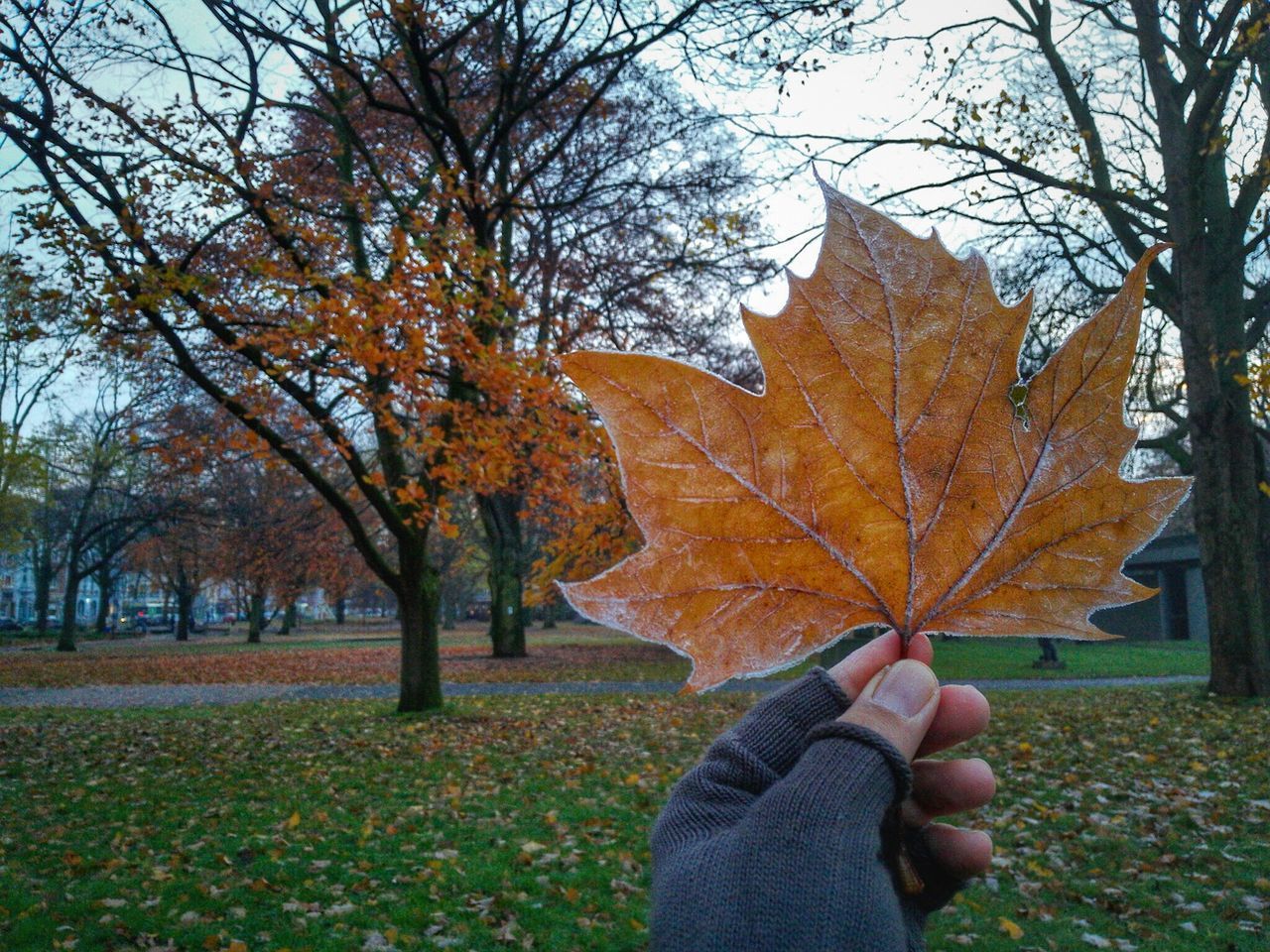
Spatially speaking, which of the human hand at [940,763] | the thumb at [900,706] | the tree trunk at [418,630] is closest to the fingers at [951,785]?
the human hand at [940,763]

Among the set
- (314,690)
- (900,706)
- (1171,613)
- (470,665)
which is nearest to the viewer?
(900,706)

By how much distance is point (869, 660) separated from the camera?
146 cm

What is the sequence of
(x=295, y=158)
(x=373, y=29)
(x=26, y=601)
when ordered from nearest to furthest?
(x=373, y=29) < (x=295, y=158) < (x=26, y=601)

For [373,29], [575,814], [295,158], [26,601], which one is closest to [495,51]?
[373,29]

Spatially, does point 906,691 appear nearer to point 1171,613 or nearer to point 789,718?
point 789,718

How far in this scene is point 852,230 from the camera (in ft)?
4.17

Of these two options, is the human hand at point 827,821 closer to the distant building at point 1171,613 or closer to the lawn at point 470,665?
the lawn at point 470,665

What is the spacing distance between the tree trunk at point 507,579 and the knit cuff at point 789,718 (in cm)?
2128

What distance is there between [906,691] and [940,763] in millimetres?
181

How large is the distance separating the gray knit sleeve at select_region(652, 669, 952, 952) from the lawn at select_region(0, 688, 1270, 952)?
418 centimetres

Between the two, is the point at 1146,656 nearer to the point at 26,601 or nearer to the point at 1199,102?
the point at 1199,102

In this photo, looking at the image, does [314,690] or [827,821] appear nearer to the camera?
[827,821]

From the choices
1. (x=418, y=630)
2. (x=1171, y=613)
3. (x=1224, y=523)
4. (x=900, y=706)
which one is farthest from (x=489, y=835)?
(x=1171, y=613)

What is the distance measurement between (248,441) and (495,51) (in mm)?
6644
